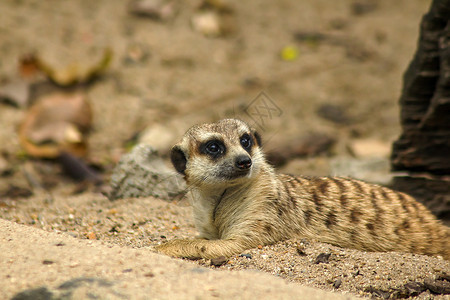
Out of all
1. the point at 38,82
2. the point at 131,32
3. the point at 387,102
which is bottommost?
the point at 387,102

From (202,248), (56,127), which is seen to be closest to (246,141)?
(202,248)

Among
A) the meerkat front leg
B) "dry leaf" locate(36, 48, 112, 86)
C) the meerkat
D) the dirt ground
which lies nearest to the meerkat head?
the meerkat

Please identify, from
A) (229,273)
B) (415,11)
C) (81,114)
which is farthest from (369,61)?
(229,273)

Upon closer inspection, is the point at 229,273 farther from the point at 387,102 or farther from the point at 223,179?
the point at 387,102

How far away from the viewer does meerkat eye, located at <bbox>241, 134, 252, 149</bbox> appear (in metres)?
3.13

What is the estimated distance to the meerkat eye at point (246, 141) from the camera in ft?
10.3

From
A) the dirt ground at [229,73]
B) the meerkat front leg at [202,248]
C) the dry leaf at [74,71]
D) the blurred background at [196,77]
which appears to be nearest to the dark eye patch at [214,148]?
the meerkat front leg at [202,248]

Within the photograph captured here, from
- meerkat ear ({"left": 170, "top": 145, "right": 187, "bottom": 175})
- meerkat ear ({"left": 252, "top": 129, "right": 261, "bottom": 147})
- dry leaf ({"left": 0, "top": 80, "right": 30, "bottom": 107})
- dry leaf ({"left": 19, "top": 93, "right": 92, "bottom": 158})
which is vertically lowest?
dry leaf ({"left": 19, "top": 93, "right": 92, "bottom": 158})

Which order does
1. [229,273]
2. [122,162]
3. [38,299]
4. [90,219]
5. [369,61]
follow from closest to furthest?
[38,299], [229,273], [90,219], [122,162], [369,61]

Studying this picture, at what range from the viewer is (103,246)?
2375 mm

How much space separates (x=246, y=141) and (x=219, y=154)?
22 cm

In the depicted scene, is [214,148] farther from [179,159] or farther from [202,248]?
[202,248]

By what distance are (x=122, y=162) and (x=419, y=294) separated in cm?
217

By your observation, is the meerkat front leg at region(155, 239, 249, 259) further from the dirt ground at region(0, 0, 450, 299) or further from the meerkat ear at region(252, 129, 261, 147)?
the dirt ground at region(0, 0, 450, 299)
